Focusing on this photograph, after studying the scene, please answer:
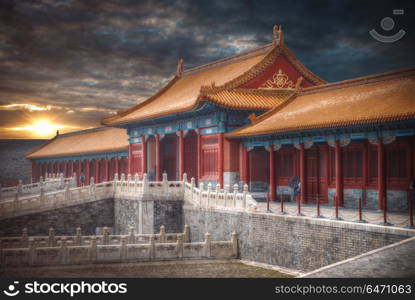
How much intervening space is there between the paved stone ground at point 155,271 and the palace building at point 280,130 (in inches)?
168

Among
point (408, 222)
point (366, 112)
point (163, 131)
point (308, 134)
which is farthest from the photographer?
point (163, 131)

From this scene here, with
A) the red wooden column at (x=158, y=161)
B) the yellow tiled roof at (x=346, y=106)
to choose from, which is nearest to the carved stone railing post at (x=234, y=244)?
the yellow tiled roof at (x=346, y=106)

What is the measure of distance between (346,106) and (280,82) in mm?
8044

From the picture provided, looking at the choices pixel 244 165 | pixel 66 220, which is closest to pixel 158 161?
pixel 66 220

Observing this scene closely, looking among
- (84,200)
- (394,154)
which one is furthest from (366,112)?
(84,200)

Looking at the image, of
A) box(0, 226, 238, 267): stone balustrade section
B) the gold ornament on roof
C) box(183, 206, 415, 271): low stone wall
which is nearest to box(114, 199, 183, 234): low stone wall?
box(183, 206, 415, 271): low stone wall

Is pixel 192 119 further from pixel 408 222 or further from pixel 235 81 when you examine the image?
pixel 408 222

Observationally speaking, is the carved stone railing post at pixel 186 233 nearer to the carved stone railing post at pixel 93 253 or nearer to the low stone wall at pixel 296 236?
the low stone wall at pixel 296 236

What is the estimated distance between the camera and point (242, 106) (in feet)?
90.1

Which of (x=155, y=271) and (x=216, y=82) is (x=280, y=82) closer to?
(x=216, y=82)

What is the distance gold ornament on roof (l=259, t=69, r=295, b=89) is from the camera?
30.0 metres

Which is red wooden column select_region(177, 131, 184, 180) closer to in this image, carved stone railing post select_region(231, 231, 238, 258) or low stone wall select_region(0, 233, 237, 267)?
low stone wall select_region(0, 233, 237, 267)

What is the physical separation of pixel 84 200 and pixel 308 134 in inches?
484

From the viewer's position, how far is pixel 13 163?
198 ft
